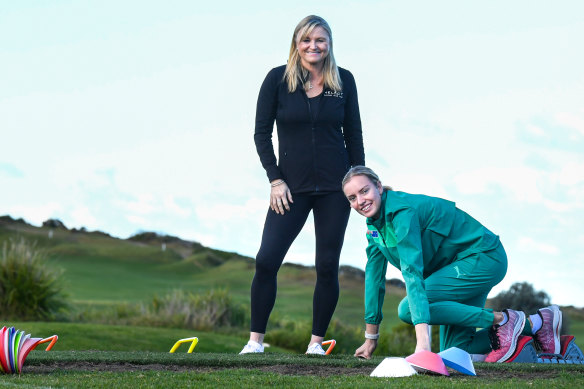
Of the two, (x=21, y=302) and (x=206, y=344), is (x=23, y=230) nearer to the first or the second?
(x=21, y=302)

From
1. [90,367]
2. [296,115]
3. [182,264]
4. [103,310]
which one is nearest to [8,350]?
[90,367]

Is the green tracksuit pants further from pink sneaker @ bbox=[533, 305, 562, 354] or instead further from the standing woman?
the standing woman

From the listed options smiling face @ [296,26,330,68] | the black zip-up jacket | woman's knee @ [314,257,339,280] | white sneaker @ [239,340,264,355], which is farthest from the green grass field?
smiling face @ [296,26,330,68]

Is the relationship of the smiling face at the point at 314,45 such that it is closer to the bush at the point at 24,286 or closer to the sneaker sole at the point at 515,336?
the sneaker sole at the point at 515,336

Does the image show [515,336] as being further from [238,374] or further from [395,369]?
[238,374]

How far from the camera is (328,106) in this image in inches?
243

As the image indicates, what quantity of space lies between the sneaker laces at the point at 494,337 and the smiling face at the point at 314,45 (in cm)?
248

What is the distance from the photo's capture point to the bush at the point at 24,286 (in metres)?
12.8

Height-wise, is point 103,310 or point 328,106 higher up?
point 328,106

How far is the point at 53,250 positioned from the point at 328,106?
17689mm

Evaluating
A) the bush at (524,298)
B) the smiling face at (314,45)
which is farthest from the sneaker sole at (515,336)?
the bush at (524,298)

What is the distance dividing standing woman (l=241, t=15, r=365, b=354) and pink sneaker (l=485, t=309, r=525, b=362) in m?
1.31

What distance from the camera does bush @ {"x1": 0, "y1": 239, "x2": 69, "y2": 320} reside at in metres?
12.8

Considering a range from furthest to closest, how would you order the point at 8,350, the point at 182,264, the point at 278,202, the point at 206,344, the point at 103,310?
the point at 182,264 < the point at 103,310 < the point at 206,344 < the point at 278,202 < the point at 8,350
